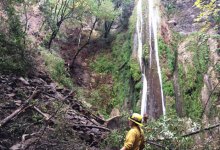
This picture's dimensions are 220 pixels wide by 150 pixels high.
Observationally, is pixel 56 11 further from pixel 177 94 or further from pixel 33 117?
pixel 33 117

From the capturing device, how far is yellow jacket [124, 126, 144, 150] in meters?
5.01

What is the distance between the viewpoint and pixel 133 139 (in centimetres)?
507

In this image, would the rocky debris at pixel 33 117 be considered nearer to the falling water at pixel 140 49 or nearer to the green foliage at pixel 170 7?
the falling water at pixel 140 49

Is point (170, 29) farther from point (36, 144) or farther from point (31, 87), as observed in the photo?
point (36, 144)

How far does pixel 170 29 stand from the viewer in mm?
18266

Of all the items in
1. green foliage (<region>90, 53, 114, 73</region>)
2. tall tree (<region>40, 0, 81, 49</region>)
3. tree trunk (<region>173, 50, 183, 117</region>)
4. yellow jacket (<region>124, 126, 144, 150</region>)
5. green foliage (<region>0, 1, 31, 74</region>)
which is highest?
tall tree (<region>40, 0, 81, 49</region>)

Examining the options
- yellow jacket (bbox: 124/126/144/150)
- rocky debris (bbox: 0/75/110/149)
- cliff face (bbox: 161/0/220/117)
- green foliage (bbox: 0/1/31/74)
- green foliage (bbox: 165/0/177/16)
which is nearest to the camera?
yellow jacket (bbox: 124/126/144/150)

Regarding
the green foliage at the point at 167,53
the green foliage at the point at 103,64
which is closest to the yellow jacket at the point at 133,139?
the green foliage at the point at 167,53

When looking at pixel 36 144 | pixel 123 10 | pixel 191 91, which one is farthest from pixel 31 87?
pixel 123 10

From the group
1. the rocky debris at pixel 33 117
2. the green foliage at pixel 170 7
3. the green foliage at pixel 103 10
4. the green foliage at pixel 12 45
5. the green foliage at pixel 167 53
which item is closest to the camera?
the rocky debris at pixel 33 117

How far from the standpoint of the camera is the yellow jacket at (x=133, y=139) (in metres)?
5.01

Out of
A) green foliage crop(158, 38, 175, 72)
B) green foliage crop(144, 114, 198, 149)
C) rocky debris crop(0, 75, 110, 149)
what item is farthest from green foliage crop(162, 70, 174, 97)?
green foliage crop(144, 114, 198, 149)

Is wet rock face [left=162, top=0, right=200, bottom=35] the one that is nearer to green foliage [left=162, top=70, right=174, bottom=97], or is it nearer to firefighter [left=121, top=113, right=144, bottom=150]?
green foliage [left=162, top=70, right=174, bottom=97]

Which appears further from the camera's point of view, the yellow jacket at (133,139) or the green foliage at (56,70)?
the green foliage at (56,70)
